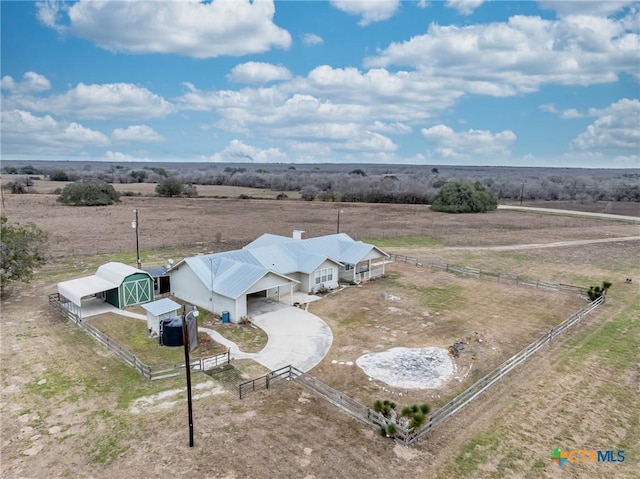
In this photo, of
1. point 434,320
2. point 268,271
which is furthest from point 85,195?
point 434,320

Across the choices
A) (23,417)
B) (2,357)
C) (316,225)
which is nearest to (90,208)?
(316,225)

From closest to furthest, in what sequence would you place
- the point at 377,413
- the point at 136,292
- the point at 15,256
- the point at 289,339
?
the point at 377,413 → the point at 289,339 → the point at 136,292 → the point at 15,256

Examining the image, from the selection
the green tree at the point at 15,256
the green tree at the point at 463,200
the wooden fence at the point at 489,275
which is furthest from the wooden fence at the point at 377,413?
the green tree at the point at 463,200

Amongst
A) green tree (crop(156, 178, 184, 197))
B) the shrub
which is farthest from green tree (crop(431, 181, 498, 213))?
the shrub

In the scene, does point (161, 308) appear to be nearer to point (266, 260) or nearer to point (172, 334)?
A: point (172, 334)

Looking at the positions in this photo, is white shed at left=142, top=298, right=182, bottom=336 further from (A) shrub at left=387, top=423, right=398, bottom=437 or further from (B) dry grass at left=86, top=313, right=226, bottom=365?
(A) shrub at left=387, top=423, right=398, bottom=437

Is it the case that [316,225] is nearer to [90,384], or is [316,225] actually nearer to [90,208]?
[90,208]

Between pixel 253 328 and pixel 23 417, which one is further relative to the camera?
pixel 253 328
